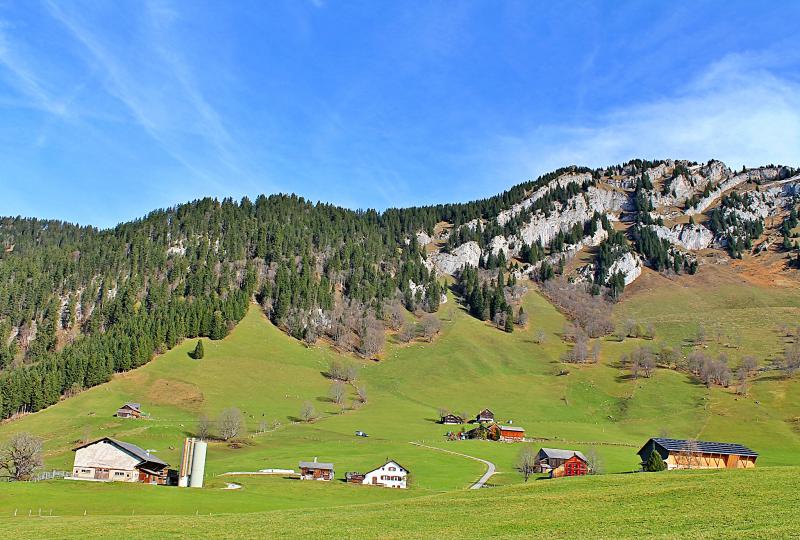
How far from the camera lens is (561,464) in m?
97.8

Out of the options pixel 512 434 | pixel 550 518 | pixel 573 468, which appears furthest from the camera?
pixel 512 434

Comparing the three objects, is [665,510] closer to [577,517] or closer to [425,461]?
[577,517]

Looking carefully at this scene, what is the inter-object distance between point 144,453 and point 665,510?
233ft

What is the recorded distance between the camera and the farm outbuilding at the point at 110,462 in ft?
277

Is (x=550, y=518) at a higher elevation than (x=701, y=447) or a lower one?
lower

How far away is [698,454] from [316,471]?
54.8 metres

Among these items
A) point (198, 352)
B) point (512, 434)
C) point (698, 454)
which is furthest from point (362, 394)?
point (698, 454)

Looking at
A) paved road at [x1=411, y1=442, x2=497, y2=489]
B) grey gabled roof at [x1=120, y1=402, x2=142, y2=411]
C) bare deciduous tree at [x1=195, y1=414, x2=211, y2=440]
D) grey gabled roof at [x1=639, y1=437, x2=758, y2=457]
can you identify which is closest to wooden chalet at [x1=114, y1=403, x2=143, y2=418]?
grey gabled roof at [x1=120, y1=402, x2=142, y2=411]

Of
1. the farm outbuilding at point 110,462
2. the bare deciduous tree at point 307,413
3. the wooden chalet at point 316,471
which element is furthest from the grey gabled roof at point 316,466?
the bare deciduous tree at point 307,413

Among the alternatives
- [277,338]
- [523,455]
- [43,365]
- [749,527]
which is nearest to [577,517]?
[749,527]

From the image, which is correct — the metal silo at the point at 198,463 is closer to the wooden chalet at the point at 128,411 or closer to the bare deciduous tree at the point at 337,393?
the wooden chalet at the point at 128,411

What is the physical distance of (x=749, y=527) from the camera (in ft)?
105

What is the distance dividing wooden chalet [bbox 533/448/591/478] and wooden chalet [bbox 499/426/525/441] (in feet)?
110

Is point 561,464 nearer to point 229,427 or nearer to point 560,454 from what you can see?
point 560,454
